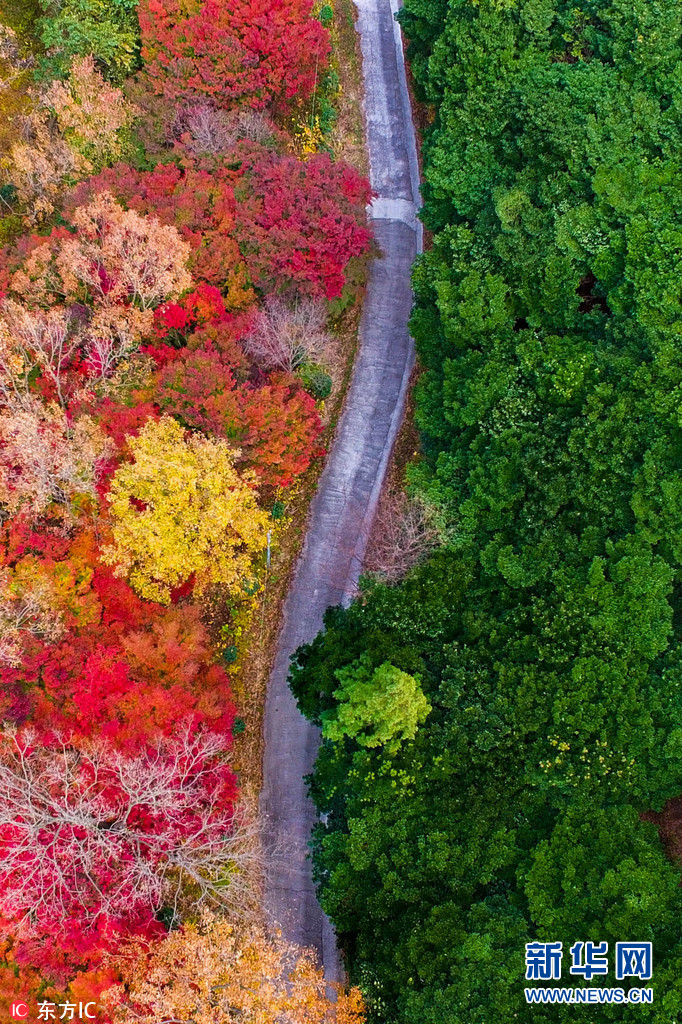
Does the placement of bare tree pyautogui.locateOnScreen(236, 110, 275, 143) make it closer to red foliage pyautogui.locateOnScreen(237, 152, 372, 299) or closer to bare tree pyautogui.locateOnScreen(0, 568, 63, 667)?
red foliage pyautogui.locateOnScreen(237, 152, 372, 299)

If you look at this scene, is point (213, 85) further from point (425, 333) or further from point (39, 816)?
point (39, 816)

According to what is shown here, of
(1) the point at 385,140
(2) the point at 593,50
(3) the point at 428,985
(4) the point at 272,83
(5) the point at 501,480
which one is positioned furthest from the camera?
(1) the point at 385,140

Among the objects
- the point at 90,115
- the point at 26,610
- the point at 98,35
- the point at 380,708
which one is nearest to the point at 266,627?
the point at 380,708

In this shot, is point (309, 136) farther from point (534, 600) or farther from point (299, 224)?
point (534, 600)

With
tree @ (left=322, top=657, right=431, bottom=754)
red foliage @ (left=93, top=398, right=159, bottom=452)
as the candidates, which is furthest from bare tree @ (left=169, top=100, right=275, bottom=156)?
tree @ (left=322, top=657, right=431, bottom=754)

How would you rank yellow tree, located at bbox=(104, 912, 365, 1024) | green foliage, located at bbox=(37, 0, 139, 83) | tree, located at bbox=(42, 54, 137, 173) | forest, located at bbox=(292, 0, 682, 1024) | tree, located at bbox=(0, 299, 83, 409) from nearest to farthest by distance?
1. yellow tree, located at bbox=(104, 912, 365, 1024)
2. forest, located at bbox=(292, 0, 682, 1024)
3. tree, located at bbox=(0, 299, 83, 409)
4. tree, located at bbox=(42, 54, 137, 173)
5. green foliage, located at bbox=(37, 0, 139, 83)

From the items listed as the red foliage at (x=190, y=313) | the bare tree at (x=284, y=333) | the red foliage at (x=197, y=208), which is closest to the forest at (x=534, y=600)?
the bare tree at (x=284, y=333)

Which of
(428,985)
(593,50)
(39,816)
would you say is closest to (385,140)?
(593,50)
